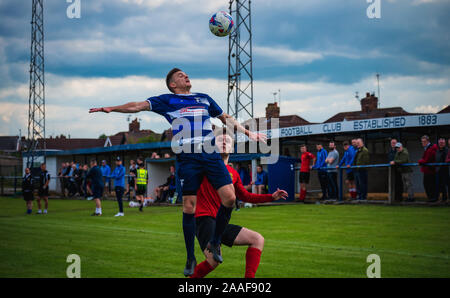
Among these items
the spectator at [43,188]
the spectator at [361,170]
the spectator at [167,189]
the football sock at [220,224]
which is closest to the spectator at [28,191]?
the spectator at [43,188]

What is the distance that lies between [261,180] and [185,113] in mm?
15529

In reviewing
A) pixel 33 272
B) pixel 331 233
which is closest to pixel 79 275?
pixel 33 272

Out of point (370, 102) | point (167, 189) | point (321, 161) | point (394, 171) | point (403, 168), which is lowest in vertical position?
point (167, 189)

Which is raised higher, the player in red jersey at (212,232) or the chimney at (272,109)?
the chimney at (272,109)

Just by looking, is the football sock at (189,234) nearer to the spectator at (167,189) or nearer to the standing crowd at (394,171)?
the standing crowd at (394,171)

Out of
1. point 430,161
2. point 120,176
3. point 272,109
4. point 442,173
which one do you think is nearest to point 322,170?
point 430,161

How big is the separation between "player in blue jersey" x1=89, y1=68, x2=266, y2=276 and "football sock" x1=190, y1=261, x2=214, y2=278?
0.20 ft

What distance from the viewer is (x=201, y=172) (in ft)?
20.2

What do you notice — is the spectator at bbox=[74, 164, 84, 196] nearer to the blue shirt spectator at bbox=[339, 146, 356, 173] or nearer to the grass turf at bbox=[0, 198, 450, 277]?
the grass turf at bbox=[0, 198, 450, 277]

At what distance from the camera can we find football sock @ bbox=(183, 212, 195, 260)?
6.04 meters

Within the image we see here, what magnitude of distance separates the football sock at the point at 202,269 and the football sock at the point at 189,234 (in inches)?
6.3

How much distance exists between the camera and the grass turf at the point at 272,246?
7535 millimetres

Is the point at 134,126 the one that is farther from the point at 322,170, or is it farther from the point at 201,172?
the point at 201,172

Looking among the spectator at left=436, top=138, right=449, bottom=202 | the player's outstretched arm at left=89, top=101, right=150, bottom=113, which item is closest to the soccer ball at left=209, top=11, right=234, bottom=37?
the player's outstretched arm at left=89, top=101, right=150, bottom=113
